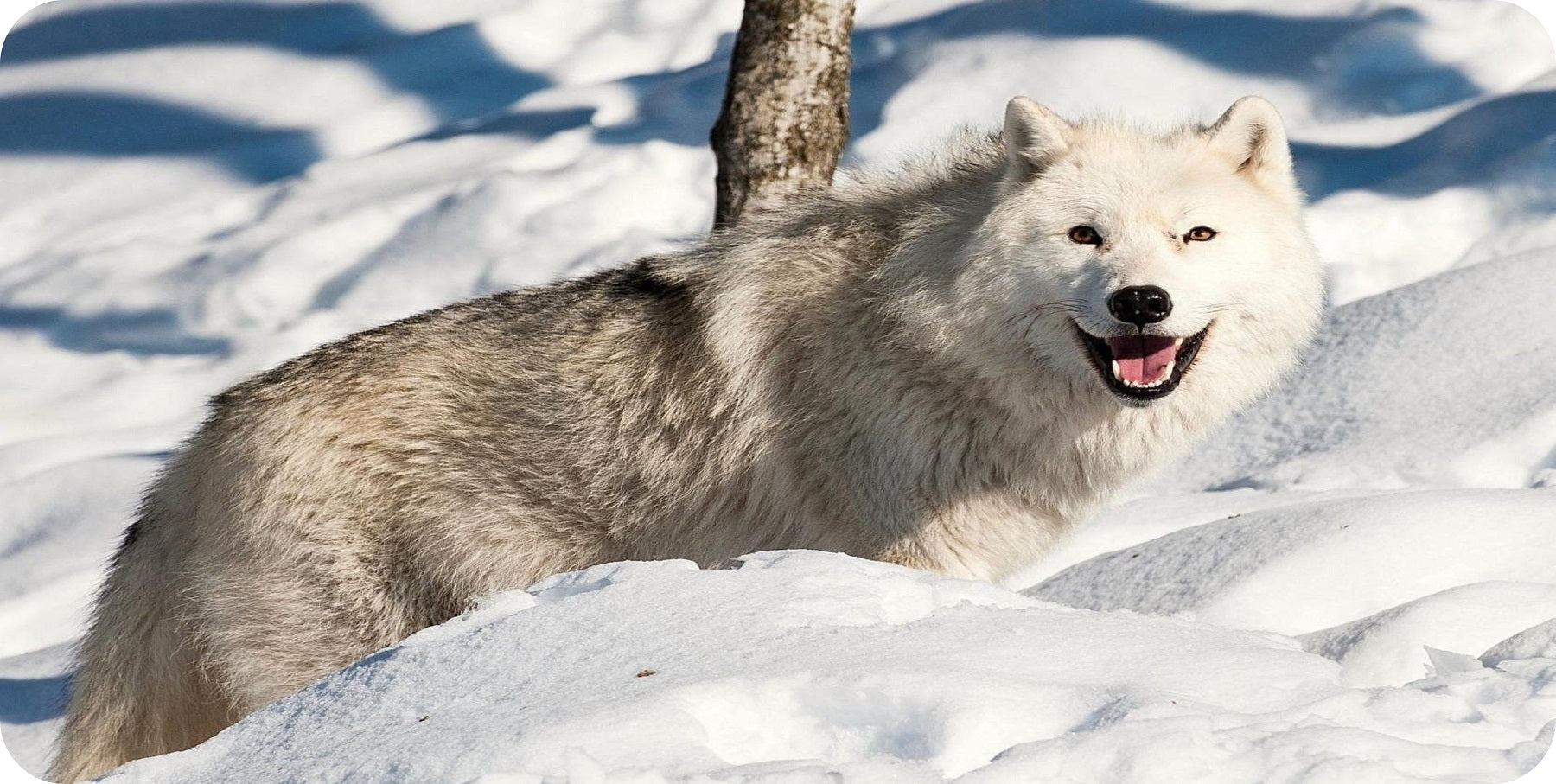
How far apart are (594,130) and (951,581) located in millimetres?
9821

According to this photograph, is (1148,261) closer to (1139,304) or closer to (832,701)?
(1139,304)

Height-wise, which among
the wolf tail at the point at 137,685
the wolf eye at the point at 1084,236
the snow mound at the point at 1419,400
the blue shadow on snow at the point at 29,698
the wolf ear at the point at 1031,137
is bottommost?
the blue shadow on snow at the point at 29,698

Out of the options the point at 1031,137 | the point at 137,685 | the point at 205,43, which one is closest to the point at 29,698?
the point at 137,685

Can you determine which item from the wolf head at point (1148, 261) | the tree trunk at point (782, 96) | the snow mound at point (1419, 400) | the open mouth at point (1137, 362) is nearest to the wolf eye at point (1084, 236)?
the wolf head at point (1148, 261)

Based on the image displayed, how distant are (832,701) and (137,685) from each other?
3181 mm

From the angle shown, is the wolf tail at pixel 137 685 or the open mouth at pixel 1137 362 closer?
the open mouth at pixel 1137 362

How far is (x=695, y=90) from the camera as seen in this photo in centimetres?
1295

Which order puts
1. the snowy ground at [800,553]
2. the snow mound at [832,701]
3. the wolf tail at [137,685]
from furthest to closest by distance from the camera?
the wolf tail at [137,685], the snowy ground at [800,553], the snow mound at [832,701]

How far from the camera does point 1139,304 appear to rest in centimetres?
393

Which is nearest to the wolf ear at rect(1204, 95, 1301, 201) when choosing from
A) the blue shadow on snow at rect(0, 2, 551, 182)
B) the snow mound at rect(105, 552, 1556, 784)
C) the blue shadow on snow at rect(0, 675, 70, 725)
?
the snow mound at rect(105, 552, 1556, 784)

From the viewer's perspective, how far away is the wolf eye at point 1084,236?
4.21 m

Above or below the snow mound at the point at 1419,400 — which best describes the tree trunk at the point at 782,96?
above

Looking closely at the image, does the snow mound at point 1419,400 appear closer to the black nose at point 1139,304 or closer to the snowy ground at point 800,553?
the snowy ground at point 800,553

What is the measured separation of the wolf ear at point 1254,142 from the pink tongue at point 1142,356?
724 millimetres
